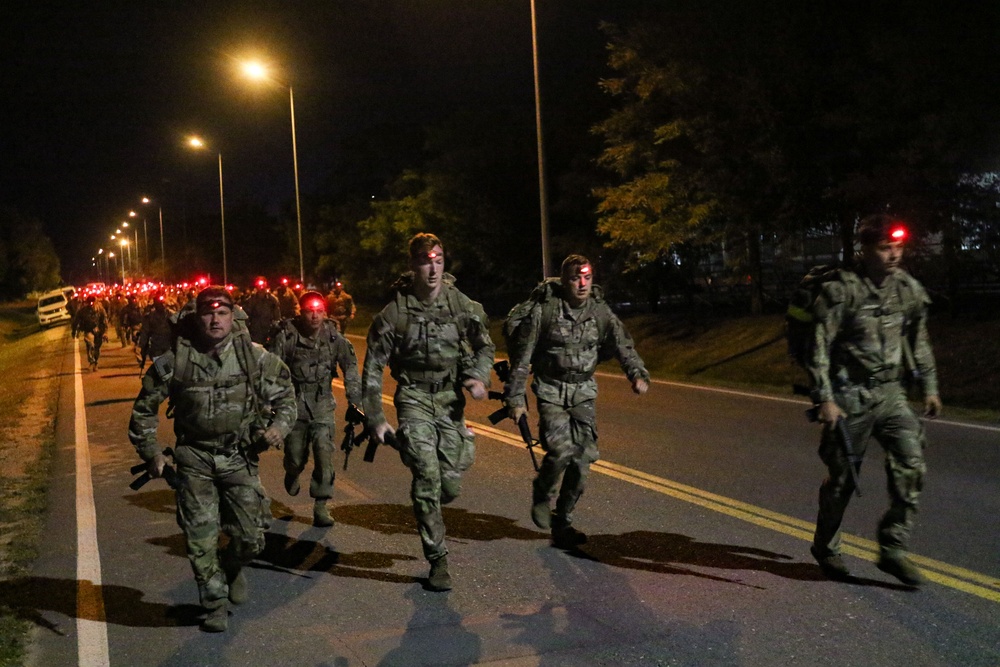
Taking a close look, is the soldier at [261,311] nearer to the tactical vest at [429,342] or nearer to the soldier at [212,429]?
the tactical vest at [429,342]

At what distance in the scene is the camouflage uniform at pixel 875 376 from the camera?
226 inches

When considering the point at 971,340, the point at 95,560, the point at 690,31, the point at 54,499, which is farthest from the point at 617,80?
the point at 95,560

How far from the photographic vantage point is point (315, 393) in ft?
26.5

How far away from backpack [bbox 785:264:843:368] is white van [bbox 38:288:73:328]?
65166 millimetres

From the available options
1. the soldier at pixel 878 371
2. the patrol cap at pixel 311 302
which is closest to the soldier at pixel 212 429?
the patrol cap at pixel 311 302

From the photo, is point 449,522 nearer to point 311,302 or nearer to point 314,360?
point 314,360

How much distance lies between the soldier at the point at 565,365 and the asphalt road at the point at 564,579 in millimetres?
650

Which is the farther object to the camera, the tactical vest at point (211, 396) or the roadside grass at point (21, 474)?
the roadside grass at point (21, 474)

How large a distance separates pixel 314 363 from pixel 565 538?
248 cm

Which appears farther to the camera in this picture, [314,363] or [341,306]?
[341,306]

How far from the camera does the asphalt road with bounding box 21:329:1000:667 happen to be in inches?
198

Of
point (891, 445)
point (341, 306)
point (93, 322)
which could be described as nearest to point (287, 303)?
point (341, 306)

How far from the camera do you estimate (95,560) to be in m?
7.12

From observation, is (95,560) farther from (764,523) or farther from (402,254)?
(402,254)
